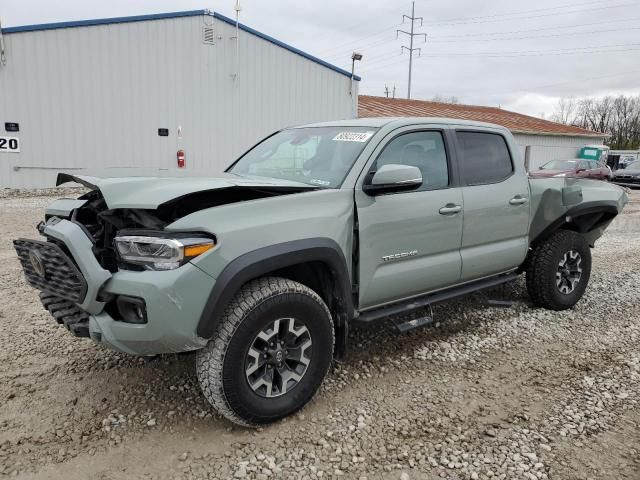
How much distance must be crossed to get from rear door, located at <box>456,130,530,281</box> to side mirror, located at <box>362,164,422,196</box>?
0.88m

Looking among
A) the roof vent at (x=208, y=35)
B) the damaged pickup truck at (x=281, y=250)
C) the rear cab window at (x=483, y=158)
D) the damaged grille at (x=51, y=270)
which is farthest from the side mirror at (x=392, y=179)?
the roof vent at (x=208, y=35)

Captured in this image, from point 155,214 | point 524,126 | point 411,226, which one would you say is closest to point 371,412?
point 411,226

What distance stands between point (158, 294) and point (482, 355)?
2653mm

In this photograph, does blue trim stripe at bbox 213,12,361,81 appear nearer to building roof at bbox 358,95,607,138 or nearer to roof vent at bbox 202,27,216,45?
roof vent at bbox 202,27,216,45

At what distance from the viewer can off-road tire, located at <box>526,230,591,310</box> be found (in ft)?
15.5

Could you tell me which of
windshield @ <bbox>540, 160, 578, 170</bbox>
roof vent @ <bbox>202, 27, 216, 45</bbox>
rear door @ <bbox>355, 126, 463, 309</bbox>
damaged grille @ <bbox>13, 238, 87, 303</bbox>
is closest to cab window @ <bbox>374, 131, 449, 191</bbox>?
rear door @ <bbox>355, 126, 463, 309</bbox>

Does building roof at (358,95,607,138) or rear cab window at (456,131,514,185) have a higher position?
building roof at (358,95,607,138)

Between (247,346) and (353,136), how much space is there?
1740 mm

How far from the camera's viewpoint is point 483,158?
4188 mm

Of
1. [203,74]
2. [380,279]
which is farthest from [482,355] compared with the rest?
[203,74]

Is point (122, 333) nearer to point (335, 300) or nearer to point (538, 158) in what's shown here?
point (335, 300)

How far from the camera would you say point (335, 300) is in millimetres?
3178

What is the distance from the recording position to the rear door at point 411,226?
322 centimetres

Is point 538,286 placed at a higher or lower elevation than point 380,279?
lower
